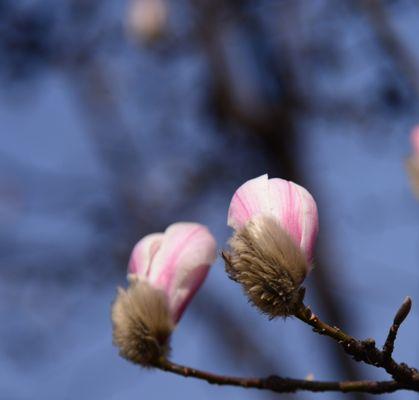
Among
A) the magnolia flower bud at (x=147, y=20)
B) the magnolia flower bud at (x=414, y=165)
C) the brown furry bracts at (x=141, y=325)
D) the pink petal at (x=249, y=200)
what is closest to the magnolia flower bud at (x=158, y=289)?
the brown furry bracts at (x=141, y=325)

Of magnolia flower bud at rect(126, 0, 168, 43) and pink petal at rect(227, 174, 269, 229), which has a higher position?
magnolia flower bud at rect(126, 0, 168, 43)

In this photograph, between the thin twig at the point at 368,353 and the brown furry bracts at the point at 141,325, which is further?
the brown furry bracts at the point at 141,325

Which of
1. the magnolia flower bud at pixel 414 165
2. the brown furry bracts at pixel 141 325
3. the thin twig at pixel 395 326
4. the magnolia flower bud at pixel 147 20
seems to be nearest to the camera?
the thin twig at pixel 395 326

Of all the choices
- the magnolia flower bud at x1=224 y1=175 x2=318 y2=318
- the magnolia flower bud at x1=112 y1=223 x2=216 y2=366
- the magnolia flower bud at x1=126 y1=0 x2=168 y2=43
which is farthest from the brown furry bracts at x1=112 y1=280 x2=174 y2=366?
the magnolia flower bud at x1=126 y1=0 x2=168 y2=43

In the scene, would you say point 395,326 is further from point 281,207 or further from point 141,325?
point 141,325

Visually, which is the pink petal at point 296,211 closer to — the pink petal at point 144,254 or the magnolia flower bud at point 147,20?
the pink petal at point 144,254

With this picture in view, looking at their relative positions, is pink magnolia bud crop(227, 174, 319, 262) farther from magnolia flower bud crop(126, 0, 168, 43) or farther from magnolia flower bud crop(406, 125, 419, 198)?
magnolia flower bud crop(126, 0, 168, 43)

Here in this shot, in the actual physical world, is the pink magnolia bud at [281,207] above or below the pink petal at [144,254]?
below

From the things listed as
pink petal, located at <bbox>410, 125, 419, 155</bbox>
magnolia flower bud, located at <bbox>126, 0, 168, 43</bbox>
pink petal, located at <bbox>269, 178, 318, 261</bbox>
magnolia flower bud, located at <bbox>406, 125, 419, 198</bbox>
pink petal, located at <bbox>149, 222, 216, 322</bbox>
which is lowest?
pink petal, located at <bbox>269, 178, 318, 261</bbox>

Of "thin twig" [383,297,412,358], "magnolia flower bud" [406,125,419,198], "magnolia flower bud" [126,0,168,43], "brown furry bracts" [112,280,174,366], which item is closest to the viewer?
"thin twig" [383,297,412,358]

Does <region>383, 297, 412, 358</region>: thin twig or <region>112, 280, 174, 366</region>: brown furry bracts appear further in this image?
<region>112, 280, 174, 366</region>: brown furry bracts
